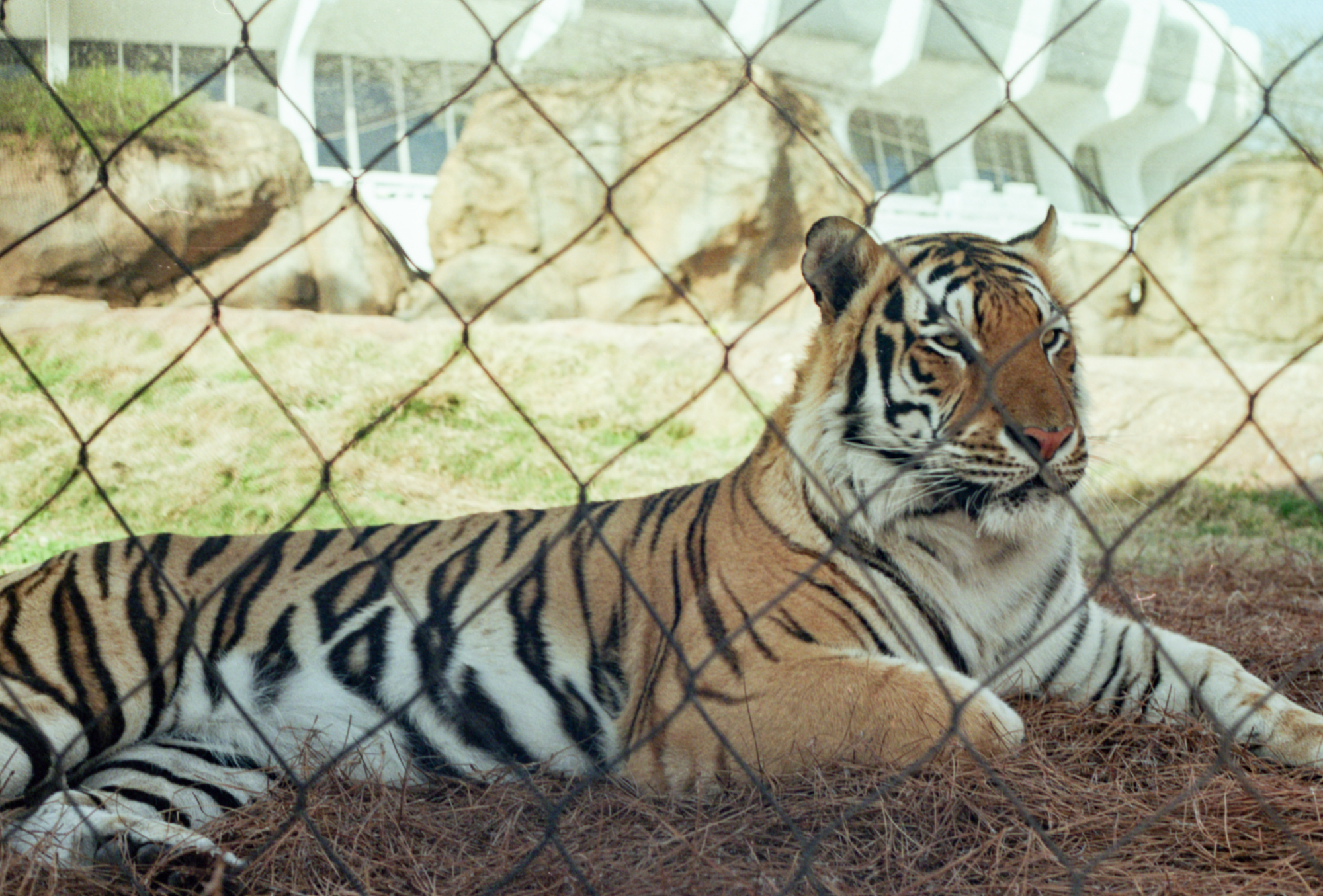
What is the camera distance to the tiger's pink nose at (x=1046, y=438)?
1.61 meters

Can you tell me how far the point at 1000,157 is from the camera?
30.3 feet

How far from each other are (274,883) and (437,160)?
6774 mm

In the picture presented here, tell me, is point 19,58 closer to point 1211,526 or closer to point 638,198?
point 1211,526

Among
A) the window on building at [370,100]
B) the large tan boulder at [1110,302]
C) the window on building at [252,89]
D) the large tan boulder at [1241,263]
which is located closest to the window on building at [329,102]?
the window on building at [370,100]

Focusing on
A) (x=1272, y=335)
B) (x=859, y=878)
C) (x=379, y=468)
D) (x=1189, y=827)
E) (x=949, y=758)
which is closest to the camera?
(x=859, y=878)

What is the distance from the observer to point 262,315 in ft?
18.4

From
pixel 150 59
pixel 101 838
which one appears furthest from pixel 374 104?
pixel 101 838

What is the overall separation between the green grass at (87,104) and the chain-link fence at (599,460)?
29 millimetres

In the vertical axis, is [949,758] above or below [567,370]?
above

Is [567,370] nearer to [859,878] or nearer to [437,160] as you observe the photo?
[437,160]

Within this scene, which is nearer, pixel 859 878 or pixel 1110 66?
pixel 859 878

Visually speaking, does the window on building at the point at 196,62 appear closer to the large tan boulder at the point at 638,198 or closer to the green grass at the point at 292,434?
the green grass at the point at 292,434

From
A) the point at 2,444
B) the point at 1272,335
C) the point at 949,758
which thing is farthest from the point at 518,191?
the point at 949,758

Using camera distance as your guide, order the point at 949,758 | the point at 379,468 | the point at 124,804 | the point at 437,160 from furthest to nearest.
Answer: the point at 437,160 < the point at 379,468 < the point at 124,804 < the point at 949,758
